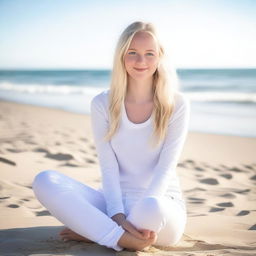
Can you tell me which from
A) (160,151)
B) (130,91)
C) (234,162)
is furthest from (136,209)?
(234,162)

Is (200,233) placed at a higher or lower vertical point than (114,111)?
lower

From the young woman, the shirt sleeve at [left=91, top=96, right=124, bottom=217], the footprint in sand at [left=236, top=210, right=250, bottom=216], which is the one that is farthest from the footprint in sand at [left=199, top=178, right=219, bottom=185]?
the shirt sleeve at [left=91, top=96, right=124, bottom=217]

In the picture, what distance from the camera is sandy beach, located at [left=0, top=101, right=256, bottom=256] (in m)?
2.69

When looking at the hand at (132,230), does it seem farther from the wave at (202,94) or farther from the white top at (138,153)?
the wave at (202,94)

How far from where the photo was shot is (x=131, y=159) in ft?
9.32

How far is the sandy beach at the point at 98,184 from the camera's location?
2.69 meters

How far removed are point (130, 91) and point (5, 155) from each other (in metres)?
2.52

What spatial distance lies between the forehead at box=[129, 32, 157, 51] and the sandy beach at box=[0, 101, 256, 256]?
4.47 feet

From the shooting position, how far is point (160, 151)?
2859mm

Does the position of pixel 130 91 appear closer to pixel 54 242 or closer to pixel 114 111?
pixel 114 111

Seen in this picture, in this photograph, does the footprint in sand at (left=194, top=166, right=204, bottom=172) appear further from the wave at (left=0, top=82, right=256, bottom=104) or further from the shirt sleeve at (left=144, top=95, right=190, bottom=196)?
the wave at (left=0, top=82, right=256, bottom=104)

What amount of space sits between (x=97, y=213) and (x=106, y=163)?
45 centimetres

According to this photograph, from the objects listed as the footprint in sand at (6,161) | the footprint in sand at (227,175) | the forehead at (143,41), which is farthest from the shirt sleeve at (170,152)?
the footprint in sand at (6,161)

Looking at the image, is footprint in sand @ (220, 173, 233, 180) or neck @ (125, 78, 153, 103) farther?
footprint in sand @ (220, 173, 233, 180)
